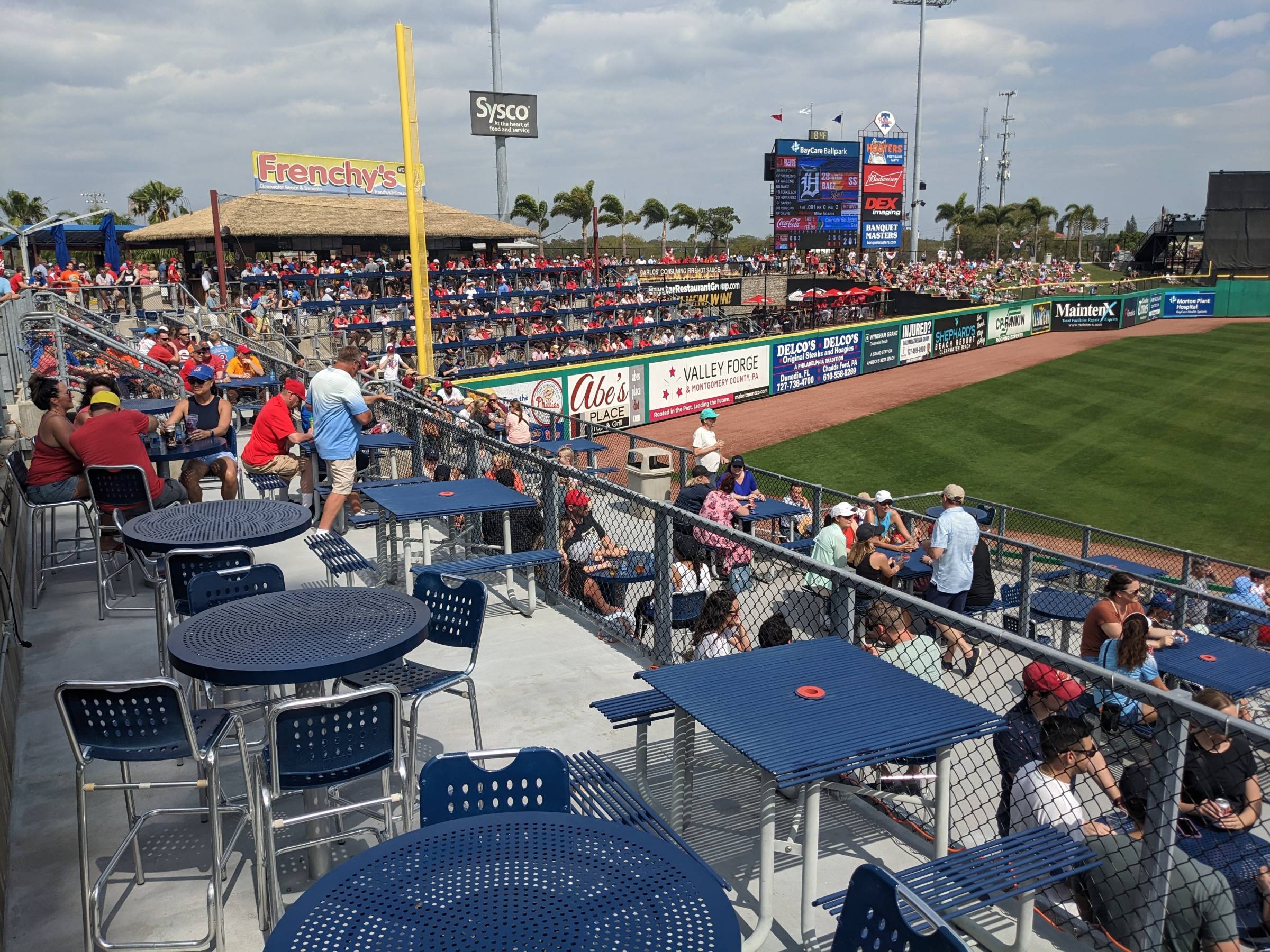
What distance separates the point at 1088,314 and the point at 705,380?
30163 millimetres

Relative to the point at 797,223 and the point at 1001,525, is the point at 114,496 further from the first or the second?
the point at 797,223

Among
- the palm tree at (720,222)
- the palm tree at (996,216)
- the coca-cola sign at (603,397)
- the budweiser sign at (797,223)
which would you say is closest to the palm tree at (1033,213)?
the palm tree at (996,216)

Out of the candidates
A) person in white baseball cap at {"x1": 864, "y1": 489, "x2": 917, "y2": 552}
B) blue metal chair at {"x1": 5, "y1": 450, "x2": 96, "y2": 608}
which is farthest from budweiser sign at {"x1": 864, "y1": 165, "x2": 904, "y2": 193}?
blue metal chair at {"x1": 5, "y1": 450, "x2": 96, "y2": 608}

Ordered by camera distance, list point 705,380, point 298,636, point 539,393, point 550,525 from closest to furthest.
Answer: point 298,636, point 550,525, point 539,393, point 705,380

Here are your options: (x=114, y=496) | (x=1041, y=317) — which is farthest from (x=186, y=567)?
(x=1041, y=317)

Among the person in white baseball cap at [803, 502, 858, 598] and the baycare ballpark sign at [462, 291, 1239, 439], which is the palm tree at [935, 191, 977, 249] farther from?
the person in white baseball cap at [803, 502, 858, 598]

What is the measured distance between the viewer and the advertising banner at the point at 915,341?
123ft

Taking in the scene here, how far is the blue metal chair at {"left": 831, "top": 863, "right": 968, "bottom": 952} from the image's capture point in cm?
215

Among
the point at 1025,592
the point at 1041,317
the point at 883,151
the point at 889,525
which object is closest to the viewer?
the point at 1025,592

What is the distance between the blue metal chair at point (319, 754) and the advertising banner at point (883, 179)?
43.7 m

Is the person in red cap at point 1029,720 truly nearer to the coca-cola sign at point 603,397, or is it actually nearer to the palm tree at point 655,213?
the coca-cola sign at point 603,397

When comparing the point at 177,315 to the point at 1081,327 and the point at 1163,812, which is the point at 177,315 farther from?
the point at 1081,327

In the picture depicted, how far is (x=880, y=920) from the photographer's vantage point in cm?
227

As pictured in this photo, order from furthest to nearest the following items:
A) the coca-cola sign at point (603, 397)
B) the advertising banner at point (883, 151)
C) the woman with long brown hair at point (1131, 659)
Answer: the advertising banner at point (883, 151), the coca-cola sign at point (603, 397), the woman with long brown hair at point (1131, 659)
